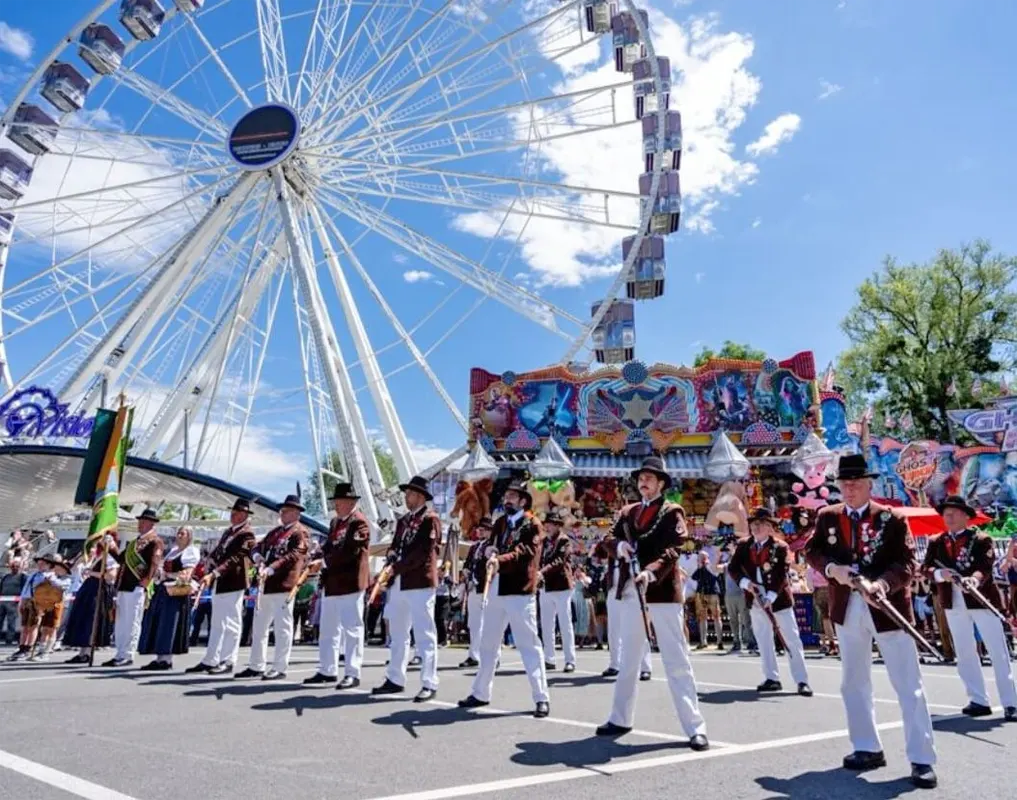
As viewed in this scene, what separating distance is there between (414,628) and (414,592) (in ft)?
1.10

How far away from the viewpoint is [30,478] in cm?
2158

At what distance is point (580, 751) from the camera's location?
4.79 metres

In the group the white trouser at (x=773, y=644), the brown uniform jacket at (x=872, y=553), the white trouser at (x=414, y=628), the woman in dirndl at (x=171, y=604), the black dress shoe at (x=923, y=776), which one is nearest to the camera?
the black dress shoe at (x=923, y=776)

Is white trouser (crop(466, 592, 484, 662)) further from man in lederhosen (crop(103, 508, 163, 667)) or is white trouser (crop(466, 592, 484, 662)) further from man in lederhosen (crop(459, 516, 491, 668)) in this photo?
man in lederhosen (crop(103, 508, 163, 667))

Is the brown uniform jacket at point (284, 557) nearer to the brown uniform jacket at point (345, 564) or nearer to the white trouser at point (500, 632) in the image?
the brown uniform jacket at point (345, 564)

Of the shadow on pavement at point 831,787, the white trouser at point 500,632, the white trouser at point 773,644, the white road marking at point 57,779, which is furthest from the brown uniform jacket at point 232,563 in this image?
the shadow on pavement at point 831,787

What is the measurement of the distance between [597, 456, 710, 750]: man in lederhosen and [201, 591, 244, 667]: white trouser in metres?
5.32

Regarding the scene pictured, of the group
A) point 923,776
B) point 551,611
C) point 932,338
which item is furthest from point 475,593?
point 932,338

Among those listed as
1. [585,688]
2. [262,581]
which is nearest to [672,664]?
[585,688]

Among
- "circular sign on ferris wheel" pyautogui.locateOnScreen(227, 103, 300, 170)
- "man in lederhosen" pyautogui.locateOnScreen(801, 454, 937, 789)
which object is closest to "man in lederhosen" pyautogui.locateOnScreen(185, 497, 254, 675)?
"man in lederhosen" pyautogui.locateOnScreen(801, 454, 937, 789)

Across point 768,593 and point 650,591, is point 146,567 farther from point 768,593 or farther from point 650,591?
point 768,593

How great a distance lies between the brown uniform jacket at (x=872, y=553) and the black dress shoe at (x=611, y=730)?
1613 millimetres

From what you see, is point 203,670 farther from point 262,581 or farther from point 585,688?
point 585,688

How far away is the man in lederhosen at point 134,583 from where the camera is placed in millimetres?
9992
